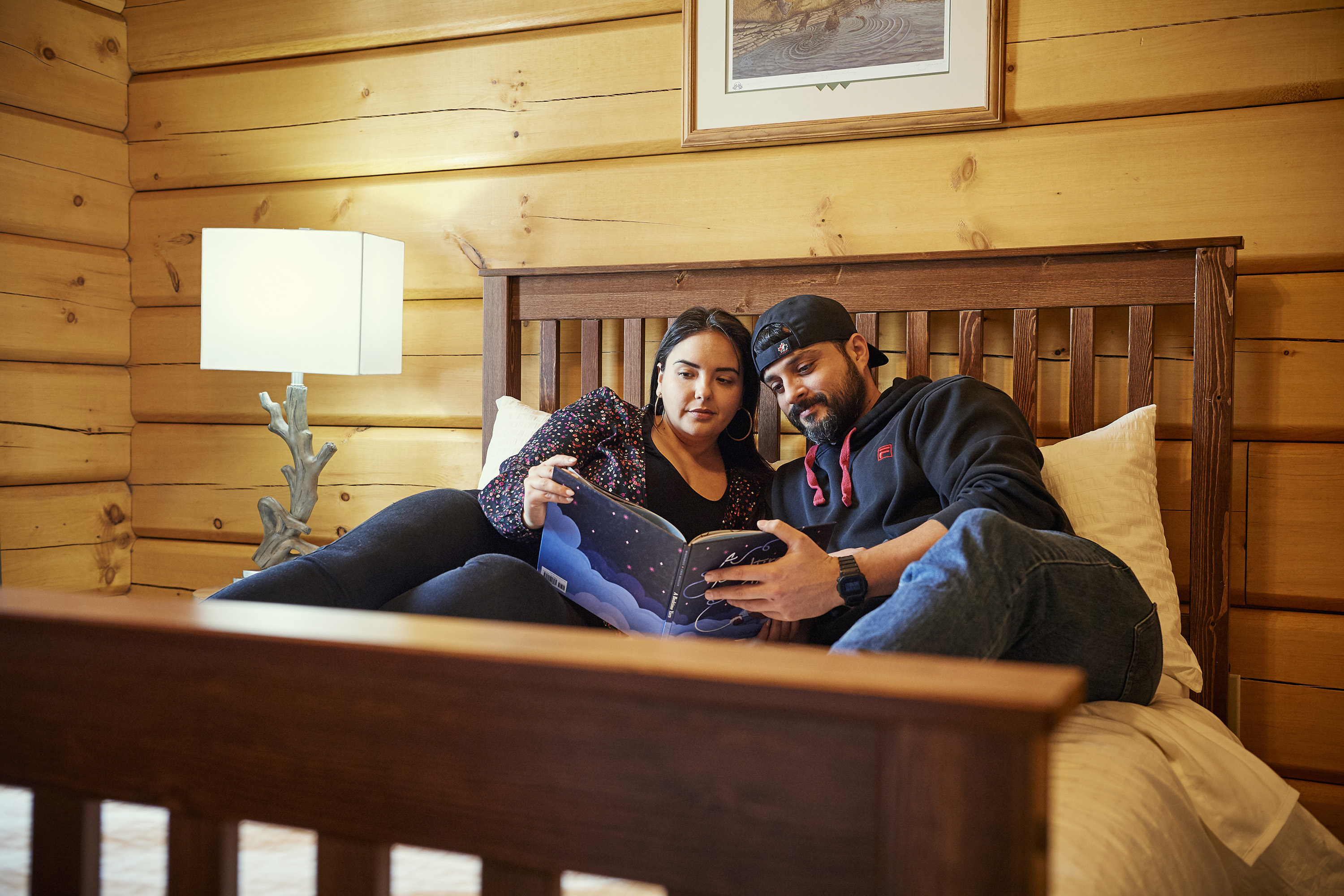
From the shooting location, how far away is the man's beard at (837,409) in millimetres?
1550

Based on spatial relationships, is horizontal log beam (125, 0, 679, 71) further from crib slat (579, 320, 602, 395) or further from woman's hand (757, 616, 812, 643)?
woman's hand (757, 616, 812, 643)

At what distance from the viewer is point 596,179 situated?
2016mm

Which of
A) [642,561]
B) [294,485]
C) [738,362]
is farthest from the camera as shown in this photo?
[294,485]

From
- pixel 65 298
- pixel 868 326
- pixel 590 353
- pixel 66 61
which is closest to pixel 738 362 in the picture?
pixel 868 326

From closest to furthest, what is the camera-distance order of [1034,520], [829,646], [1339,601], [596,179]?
[1034,520], [829,646], [1339,601], [596,179]

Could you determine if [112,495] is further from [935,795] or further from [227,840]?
[935,795]

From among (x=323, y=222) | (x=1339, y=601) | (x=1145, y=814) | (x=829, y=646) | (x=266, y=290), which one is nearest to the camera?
(x=1145, y=814)

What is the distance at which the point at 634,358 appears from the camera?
6.24 feet

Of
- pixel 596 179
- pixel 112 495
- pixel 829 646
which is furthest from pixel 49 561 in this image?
pixel 829 646

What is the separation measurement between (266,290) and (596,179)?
710mm

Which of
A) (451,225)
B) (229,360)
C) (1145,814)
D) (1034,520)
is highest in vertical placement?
(451,225)

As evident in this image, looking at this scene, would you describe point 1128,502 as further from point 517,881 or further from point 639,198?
point 517,881

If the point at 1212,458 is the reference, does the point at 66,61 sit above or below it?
above

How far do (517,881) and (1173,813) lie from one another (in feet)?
2.58
